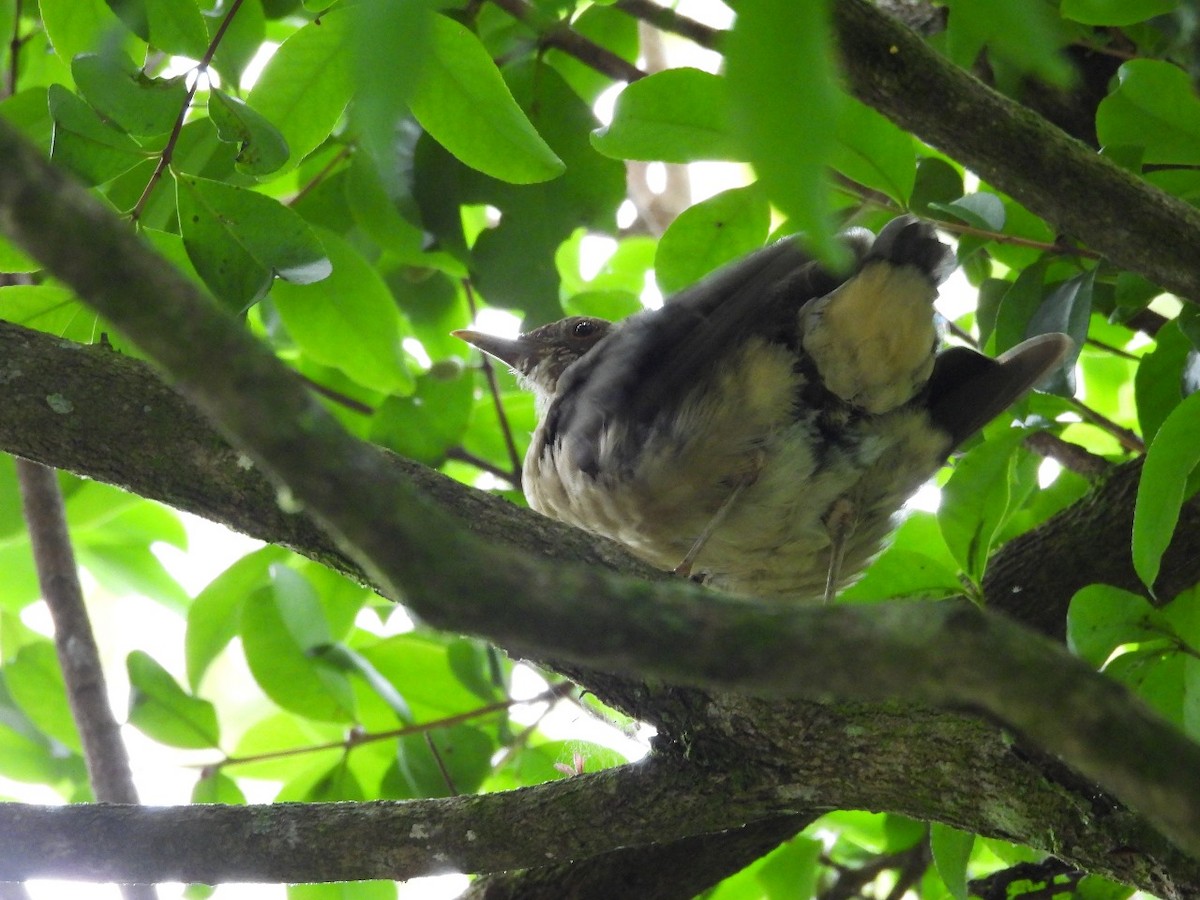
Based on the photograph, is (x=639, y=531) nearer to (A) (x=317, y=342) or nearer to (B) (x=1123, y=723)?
(A) (x=317, y=342)

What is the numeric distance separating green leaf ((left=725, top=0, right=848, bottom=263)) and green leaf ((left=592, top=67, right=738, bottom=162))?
5.65 ft

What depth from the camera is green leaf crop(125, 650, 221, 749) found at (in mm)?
3023

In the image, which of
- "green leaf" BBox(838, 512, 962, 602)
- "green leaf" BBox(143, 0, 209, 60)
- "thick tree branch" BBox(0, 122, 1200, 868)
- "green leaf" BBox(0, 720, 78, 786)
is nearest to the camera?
"thick tree branch" BBox(0, 122, 1200, 868)

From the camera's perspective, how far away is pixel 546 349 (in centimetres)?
402

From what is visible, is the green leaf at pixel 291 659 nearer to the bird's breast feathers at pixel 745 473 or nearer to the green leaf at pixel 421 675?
the green leaf at pixel 421 675

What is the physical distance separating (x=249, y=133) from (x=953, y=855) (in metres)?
2.01

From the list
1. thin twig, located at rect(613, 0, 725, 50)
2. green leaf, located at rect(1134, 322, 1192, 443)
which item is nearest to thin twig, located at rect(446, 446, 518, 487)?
thin twig, located at rect(613, 0, 725, 50)

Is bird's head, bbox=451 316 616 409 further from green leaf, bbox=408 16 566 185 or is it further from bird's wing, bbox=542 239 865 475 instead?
green leaf, bbox=408 16 566 185

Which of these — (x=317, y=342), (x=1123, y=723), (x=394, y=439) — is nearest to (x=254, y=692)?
(x=394, y=439)

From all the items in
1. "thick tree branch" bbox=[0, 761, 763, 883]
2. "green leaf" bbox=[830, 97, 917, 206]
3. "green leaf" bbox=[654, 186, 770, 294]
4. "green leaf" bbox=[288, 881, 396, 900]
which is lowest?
"green leaf" bbox=[288, 881, 396, 900]

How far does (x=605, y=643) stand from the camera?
3.41 ft

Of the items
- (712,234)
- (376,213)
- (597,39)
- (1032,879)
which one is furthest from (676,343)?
(1032,879)

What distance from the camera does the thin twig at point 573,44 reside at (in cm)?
298

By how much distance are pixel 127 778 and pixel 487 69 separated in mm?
2106
